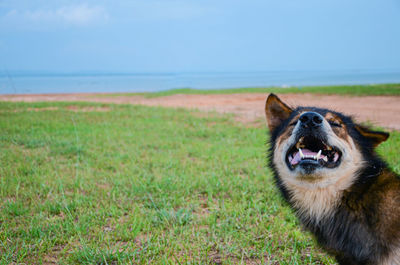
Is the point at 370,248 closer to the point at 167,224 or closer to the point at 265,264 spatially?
the point at 265,264

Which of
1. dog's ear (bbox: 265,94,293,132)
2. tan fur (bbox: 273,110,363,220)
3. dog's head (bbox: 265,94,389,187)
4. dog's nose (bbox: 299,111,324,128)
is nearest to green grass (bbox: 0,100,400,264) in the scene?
tan fur (bbox: 273,110,363,220)

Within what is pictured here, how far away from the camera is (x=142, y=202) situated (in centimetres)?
428

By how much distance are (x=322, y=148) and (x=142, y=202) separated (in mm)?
2438

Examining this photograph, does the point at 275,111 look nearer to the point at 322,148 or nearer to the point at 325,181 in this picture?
the point at 322,148

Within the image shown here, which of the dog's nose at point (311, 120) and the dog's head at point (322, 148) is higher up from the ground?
the dog's nose at point (311, 120)

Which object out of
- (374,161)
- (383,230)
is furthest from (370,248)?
(374,161)

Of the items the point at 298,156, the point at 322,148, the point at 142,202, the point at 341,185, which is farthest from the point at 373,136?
the point at 142,202

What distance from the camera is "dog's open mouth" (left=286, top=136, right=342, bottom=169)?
2613 mm

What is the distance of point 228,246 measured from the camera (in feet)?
10.3

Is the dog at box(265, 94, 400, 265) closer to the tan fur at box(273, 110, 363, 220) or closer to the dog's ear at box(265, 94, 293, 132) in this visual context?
the tan fur at box(273, 110, 363, 220)

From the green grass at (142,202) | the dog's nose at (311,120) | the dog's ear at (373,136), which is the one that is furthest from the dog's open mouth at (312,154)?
the green grass at (142,202)

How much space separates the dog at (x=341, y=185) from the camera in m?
2.29

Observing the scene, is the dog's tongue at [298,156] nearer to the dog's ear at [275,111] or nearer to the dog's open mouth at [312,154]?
the dog's open mouth at [312,154]

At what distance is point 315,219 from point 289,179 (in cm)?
38
